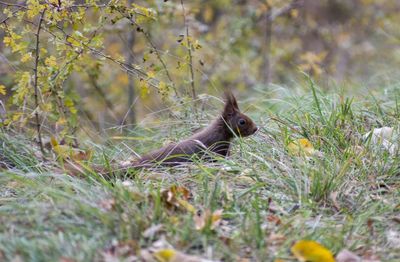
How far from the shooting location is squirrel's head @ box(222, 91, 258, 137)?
5.80 meters

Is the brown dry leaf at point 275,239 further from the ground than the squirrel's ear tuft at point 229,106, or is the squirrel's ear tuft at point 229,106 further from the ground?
the brown dry leaf at point 275,239

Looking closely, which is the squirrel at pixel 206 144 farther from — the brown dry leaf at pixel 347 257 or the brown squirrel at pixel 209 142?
the brown dry leaf at pixel 347 257

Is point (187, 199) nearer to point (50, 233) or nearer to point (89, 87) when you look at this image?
point (50, 233)

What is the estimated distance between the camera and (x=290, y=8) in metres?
10.3

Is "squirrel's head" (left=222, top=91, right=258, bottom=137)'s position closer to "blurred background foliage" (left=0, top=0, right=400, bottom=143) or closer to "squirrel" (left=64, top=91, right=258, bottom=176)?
"squirrel" (left=64, top=91, right=258, bottom=176)

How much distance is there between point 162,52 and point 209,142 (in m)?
1.22

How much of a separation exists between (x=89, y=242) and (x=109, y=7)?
9.06 ft

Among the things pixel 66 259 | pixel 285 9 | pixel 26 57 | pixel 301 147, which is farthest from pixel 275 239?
pixel 285 9

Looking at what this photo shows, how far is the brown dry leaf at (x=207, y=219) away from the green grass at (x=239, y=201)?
0.10ft

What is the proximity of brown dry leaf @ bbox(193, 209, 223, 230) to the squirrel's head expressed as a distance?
1910 mm

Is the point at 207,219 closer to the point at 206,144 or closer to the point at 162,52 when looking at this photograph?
the point at 206,144

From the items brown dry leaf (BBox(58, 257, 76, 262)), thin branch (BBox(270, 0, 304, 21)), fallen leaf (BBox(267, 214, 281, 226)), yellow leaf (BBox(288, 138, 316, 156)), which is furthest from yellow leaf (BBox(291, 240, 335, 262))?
thin branch (BBox(270, 0, 304, 21))

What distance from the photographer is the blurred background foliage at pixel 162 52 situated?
18.7ft

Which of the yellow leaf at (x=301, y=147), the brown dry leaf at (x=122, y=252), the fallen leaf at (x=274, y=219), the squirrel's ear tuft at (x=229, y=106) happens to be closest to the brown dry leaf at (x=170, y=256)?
the brown dry leaf at (x=122, y=252)
